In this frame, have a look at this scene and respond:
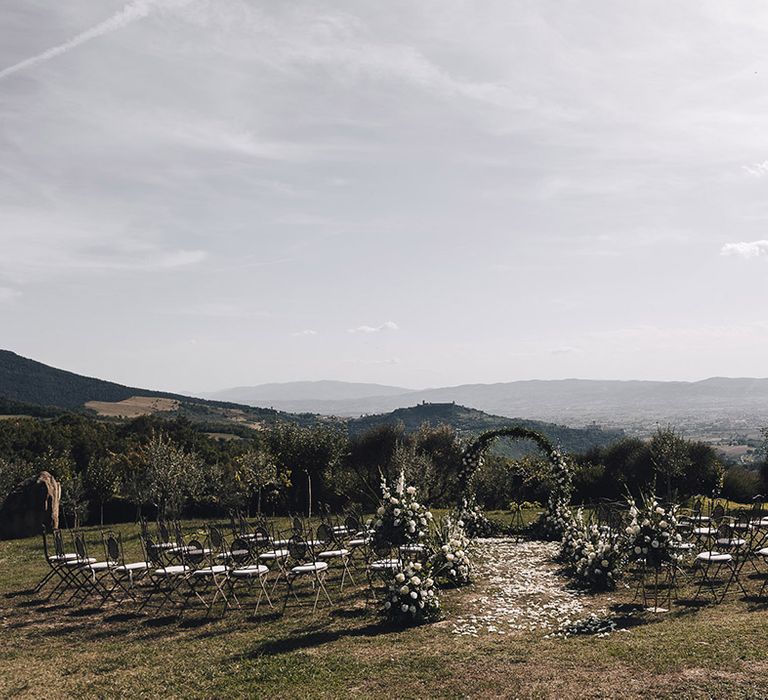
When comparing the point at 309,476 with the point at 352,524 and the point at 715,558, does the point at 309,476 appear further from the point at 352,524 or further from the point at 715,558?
the point at 715,558

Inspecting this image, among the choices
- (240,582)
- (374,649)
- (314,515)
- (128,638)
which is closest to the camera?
(374,649)

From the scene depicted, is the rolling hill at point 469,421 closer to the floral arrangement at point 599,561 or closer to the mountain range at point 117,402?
the mountain range at point 117,402

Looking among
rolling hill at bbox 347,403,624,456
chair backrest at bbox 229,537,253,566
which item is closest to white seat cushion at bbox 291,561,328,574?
chair backrest at bbox 229,537,253,566

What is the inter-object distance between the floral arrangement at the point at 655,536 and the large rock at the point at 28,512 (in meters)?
18.2

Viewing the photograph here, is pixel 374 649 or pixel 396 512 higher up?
pixel 396 512

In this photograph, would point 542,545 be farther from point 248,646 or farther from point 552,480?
point 248,646

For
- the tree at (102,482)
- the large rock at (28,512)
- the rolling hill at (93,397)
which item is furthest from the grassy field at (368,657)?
the rolling hill at (93,397)

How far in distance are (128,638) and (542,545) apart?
1103cm

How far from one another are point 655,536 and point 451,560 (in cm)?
345

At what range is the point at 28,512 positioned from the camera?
70.6 feet

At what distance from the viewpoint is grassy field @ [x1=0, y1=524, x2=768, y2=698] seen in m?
6.75

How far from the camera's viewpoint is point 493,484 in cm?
2703

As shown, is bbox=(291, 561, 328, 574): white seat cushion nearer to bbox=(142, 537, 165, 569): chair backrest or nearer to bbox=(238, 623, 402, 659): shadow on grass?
bbox=(238, 623, 402, 659): shadow on grass

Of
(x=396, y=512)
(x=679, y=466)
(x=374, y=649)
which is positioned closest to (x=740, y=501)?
(x=679, y=466)
